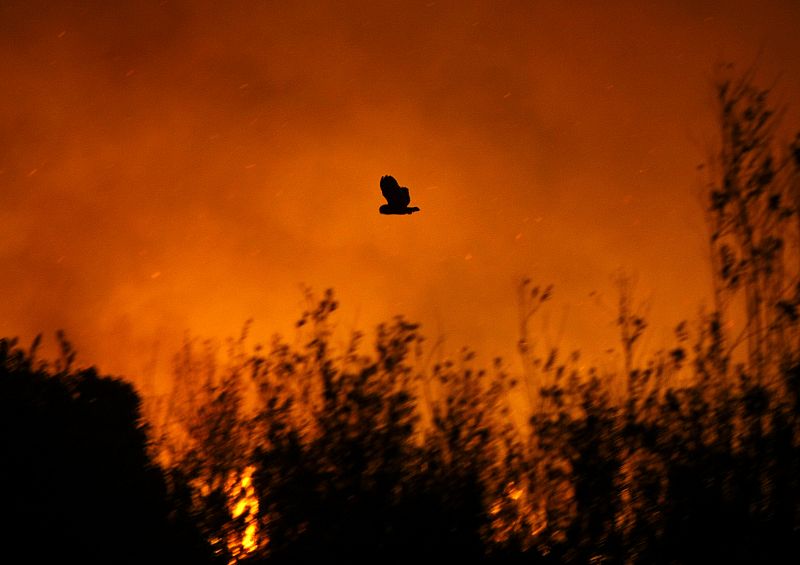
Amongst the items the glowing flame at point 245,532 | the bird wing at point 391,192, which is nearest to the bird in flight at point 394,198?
the bird wing at point 391,192

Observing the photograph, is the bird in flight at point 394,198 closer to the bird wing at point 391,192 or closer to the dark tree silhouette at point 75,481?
the bird wing at point 391,192

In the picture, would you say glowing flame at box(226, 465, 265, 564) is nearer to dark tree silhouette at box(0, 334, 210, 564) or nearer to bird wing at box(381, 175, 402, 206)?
dark tree silhouette at box(0, 334, 210, 564)

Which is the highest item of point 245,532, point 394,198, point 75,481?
point 394,198

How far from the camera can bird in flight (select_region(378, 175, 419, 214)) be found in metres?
14.4

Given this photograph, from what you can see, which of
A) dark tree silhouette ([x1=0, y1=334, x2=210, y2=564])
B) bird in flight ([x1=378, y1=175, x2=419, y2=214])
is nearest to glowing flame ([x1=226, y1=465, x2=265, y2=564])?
dark tree silhouette ([x1=0, y1=334, x2=210, y2=564])

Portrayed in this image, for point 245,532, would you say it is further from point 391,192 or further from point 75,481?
point 391,192

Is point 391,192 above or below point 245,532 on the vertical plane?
above

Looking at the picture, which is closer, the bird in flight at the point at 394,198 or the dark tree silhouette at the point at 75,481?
the dark tree silhouette at the point at 75,481

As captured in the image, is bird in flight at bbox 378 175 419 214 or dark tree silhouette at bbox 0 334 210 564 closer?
dark tree silhouette at bbox 0 334 210 564

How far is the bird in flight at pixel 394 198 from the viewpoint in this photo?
1444cm

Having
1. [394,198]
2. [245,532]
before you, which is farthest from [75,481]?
[394,198]

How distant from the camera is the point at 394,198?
1469 centimetres

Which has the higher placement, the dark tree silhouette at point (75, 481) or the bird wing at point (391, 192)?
the bird wing at point (391, 192)

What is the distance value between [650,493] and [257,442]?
6.34 metres
